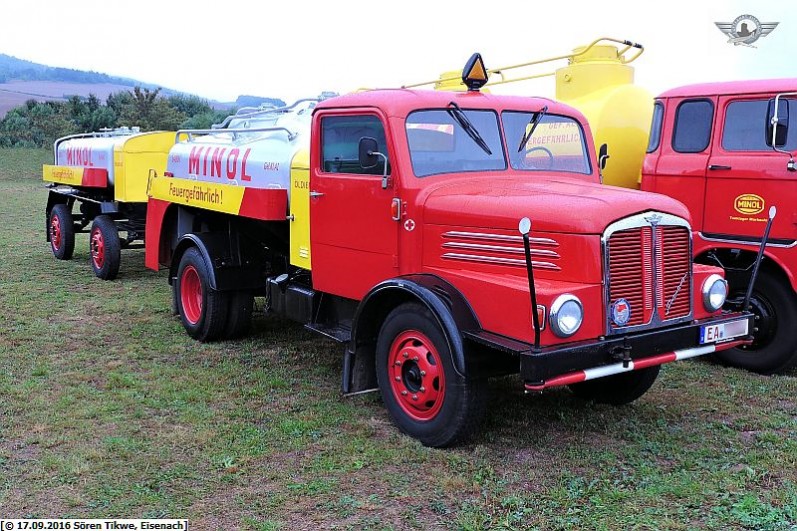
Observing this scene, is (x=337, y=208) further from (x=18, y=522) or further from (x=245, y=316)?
(x=18, y=522)

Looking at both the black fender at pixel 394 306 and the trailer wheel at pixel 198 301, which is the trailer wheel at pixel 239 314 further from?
the black fender at pixel 394 306

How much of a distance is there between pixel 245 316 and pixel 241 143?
159 cm

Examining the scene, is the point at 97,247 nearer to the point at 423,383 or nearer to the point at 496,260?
the point at 423,383

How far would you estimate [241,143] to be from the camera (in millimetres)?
7285

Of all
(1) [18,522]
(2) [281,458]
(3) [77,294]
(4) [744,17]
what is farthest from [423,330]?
(4) [744,17]

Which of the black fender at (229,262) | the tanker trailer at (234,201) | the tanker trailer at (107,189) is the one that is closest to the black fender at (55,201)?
the tanker trailer at (107,189)

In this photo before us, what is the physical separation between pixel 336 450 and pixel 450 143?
6.96 feet

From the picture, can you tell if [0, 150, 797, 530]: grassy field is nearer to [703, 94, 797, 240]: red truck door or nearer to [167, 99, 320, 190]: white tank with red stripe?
[703, 94, 797, 240]: red truck door

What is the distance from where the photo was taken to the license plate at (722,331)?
4651 mm

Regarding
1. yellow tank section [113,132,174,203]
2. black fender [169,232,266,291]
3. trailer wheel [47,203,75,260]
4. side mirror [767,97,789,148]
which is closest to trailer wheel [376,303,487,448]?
black fender [169,232,266,291]

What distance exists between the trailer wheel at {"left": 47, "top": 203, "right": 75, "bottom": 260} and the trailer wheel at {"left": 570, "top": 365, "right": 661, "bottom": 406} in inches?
355

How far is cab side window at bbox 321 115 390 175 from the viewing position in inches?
208

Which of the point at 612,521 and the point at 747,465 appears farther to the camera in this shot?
the point at 747,465

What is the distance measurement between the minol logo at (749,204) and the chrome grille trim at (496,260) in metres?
2.84
